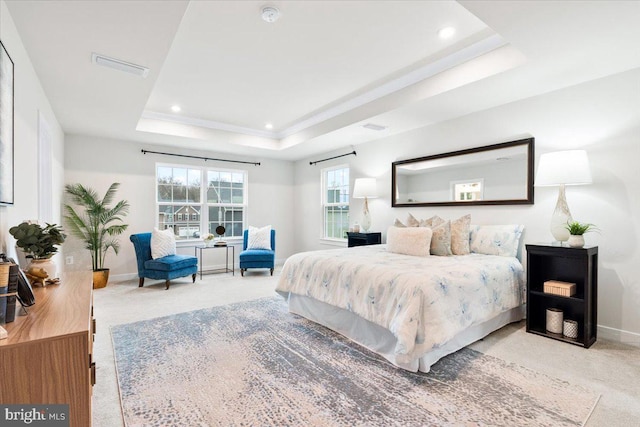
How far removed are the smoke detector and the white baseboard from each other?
12.9ft

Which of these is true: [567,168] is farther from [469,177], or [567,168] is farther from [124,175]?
[124,175]

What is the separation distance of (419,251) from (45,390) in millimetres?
3069

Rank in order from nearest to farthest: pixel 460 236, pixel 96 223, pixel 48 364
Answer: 1. pixel 48 364
2. pixel 460 236
3. pixel 96 223

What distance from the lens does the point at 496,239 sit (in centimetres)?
347

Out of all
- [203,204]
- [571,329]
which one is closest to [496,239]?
[571,329]

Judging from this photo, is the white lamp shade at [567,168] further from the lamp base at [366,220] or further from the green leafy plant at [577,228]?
the lamp base at [366,220]

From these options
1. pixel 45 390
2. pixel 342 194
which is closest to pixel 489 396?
pixel 45 390

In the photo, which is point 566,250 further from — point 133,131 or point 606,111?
point 133,131

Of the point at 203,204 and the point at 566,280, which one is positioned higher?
the point at 203,204

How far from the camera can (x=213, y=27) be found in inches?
103

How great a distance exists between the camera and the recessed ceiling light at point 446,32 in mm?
2622

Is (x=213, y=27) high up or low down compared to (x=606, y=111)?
up

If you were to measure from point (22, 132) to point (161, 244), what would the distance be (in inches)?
110

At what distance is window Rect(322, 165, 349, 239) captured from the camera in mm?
6008
